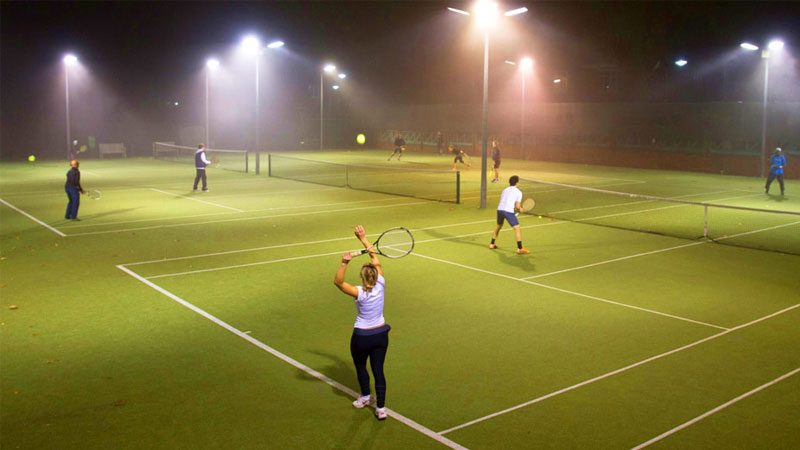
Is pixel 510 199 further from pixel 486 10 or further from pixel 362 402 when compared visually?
pixel 362 402

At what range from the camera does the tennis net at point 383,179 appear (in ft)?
99.5

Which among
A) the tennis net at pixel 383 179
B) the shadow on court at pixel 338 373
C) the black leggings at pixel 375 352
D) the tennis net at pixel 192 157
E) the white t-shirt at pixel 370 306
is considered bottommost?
the shadow on court at pixel 338 373

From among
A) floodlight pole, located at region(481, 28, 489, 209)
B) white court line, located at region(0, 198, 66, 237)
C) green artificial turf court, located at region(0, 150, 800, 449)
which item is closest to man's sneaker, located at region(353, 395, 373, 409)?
green artificial turf court, located at region(0, 150, 800, 449)

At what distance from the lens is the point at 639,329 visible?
11.1 metres

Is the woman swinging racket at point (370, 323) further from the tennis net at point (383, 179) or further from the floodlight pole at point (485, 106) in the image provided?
the tennis net at point (383, 179)

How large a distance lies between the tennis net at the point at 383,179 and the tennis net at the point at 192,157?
3165 millimetres

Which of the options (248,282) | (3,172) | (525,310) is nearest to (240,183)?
(3,172)

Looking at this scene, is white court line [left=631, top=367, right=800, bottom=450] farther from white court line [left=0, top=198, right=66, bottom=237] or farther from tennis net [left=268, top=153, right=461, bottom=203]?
tennis net [left=268, top=153, right=461, bottom=203]

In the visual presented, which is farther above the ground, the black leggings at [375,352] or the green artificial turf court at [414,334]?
the black leggings at [375,352]

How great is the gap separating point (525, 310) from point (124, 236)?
481 inches

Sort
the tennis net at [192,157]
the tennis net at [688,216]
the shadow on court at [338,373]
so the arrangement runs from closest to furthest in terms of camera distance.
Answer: the shadow on court at [338,373], the tennis net at [688,216], the tennis net at [192,157]

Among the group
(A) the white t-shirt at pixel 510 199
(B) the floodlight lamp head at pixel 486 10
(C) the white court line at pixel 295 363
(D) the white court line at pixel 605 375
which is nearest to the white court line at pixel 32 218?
(C) the white court line at pixel 295 363

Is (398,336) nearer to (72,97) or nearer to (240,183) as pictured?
(240,183)

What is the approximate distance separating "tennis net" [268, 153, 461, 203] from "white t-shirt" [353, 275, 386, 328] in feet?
61.8
